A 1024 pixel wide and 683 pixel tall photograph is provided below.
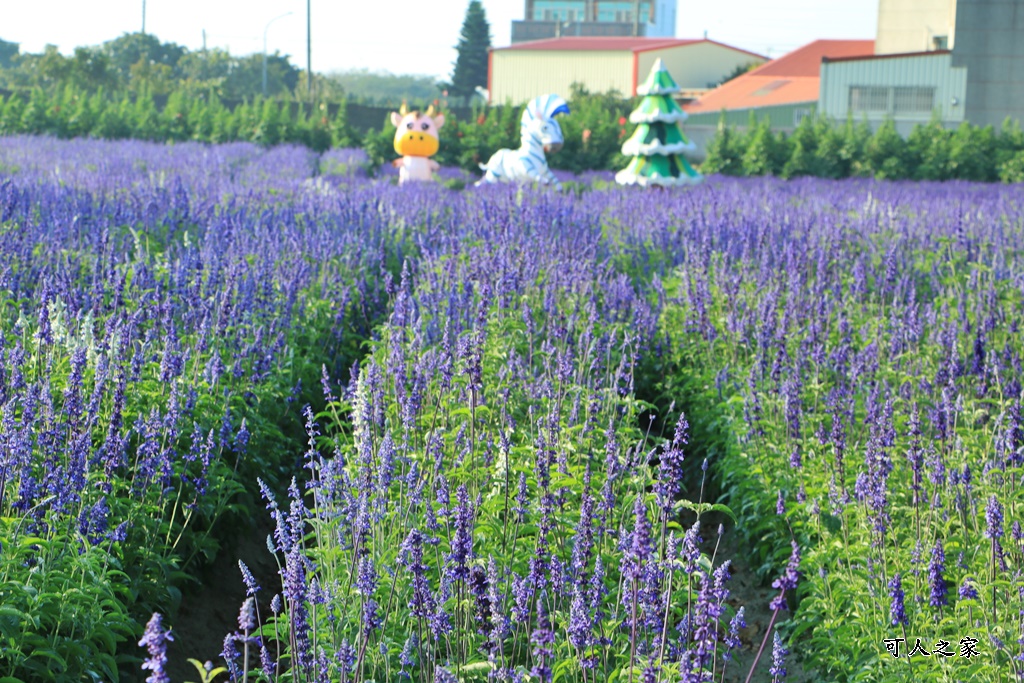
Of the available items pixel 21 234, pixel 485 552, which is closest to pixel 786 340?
pixel 485 552

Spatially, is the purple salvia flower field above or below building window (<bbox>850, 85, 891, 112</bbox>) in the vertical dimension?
below

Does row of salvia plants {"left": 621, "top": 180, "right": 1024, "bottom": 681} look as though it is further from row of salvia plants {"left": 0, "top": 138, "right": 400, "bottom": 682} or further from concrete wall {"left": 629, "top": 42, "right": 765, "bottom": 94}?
concrete wall {"left": 629, "top": 42, "right": 765, "bottom": 94}

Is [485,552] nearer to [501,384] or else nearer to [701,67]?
[501,384]

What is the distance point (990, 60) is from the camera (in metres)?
36.5

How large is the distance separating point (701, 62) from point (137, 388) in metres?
66.6

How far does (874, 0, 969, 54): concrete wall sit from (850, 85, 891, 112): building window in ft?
38.0

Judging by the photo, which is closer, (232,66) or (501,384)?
(501,384)

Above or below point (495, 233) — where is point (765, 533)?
below

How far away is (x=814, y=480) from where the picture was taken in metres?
4.98

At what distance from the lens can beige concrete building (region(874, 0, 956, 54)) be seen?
46.2 m

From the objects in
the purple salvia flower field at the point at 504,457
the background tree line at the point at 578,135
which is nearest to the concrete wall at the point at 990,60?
the background tree line at the point at 578,135

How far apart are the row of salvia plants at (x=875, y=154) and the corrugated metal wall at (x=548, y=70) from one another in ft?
121

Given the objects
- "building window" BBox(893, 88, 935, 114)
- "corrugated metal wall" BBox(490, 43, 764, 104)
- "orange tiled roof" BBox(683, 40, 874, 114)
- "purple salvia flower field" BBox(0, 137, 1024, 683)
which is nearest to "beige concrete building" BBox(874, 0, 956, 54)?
"orange tiled roof" BBox(683, 40, 874, 114)

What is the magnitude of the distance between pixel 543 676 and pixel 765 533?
316 centimetres
